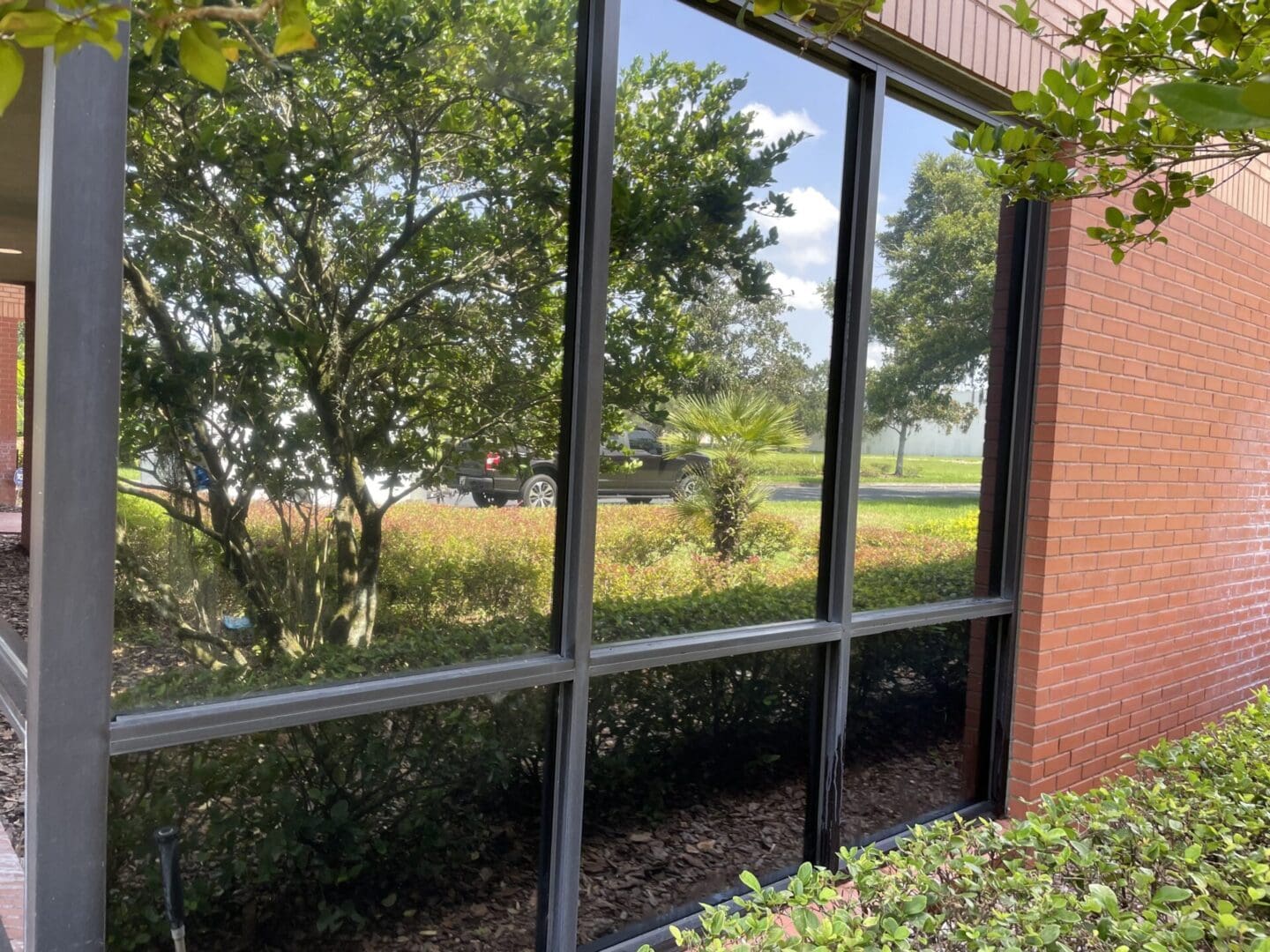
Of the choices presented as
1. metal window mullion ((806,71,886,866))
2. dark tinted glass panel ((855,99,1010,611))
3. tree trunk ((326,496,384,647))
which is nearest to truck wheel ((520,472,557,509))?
tree trunk ((326,496,384,647))

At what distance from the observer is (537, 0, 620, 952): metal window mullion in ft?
8.21

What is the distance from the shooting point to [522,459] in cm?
250

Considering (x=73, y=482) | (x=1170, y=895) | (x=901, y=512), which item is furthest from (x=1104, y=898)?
(x=73, y=482)

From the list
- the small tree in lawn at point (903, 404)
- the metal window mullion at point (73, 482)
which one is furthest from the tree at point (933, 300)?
the metal window mullion at point (73, 482)

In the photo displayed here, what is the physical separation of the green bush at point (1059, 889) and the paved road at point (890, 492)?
3.77 feet

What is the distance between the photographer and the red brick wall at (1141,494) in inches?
154

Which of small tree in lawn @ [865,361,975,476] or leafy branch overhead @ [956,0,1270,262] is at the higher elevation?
leafy branch overhead @ [956,0,1270,262]

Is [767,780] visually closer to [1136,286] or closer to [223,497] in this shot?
[223,497]

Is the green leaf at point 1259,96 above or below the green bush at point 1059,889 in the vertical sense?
above

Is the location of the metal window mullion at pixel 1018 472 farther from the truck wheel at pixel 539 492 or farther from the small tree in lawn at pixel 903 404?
the truck wheel at pixel 539 492

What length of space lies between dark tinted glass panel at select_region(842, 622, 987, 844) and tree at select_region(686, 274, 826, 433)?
96 centimetres

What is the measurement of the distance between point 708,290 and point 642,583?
0.93 meters

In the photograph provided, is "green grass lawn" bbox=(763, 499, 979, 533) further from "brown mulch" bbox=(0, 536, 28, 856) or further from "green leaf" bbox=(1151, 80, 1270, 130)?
"green leaf" bbox=(1151, 80, 1270, 130)

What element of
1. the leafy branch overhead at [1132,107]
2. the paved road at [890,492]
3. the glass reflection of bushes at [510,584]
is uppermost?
the leafy branch overhead at [1132,107]
